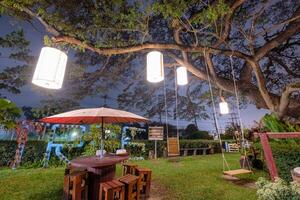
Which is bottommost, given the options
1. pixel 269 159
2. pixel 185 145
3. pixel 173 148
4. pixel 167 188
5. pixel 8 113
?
pixel 167 188

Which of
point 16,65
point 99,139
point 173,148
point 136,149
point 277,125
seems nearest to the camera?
point 277,125

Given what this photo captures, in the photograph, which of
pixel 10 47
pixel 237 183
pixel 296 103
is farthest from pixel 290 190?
pixel 10 47

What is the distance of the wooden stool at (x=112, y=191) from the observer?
2.58 meters

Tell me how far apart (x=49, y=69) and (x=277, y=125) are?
6118 millimetres

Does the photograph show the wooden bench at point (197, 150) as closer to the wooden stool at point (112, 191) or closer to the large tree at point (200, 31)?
the large tree at point (200, 31)

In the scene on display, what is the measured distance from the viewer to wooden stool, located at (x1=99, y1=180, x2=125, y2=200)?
102 inches

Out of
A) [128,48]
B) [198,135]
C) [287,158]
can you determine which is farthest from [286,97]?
[198,135]

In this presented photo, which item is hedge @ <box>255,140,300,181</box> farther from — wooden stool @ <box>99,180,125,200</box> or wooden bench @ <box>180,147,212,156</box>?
wooden bench @ <box>180,147,212,156</box>

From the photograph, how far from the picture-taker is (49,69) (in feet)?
9.17

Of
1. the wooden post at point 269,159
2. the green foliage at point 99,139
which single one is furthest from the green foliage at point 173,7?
the green foliage at point 99,139

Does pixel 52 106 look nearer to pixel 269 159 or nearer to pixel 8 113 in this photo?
pixel 8 113

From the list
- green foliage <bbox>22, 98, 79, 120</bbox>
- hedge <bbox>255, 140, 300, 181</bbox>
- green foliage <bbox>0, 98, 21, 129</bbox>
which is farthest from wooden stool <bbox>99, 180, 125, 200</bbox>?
green foliage <bbox>22, 98, 79, 120</bbox>

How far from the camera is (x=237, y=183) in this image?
490 centimetres

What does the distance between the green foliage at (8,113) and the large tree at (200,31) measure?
1.83m
